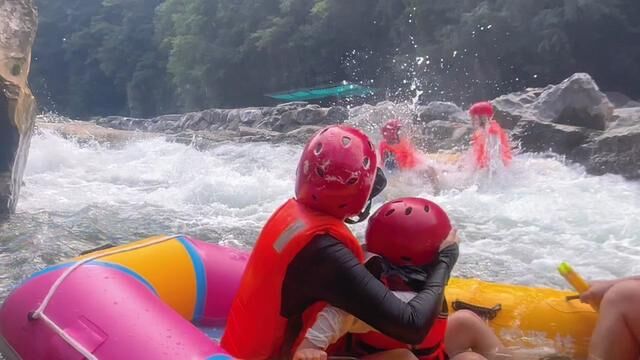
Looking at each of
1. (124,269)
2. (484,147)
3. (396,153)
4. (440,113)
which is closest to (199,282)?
(124,269)

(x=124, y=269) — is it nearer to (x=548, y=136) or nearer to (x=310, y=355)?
(x=310, y=355)

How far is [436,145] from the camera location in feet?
40.1

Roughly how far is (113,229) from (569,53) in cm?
1745

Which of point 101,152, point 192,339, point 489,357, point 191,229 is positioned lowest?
point 101,152

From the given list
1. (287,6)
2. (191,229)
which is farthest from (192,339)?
(287,6)

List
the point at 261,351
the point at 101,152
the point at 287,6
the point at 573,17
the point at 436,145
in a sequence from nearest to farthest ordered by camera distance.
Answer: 1. the point at 261,351
2. the point at 436,145
3. the point at 101,152
4. the point at 573,17
5. the point at 287,6

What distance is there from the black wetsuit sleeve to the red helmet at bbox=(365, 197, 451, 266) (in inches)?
5.8

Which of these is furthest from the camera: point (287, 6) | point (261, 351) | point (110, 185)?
point (287, 6)

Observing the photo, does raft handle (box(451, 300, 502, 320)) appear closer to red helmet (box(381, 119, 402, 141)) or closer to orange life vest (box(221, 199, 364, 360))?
orange life vest (box(221, 199, 364, 360))

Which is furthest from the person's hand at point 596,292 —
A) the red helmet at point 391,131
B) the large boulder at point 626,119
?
the large boulder at point 626,119

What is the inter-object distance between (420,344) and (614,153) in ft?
26.2

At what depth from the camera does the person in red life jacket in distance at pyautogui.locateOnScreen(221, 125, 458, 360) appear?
181 cm

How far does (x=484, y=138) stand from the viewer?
326 inches

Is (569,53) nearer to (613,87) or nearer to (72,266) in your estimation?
(613,87)
